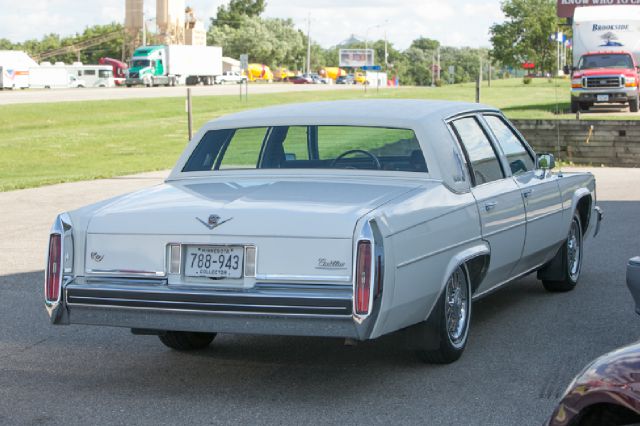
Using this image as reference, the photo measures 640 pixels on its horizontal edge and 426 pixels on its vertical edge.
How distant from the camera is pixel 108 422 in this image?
538 cm

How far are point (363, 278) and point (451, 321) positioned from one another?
1.32m

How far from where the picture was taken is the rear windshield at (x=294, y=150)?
704cm

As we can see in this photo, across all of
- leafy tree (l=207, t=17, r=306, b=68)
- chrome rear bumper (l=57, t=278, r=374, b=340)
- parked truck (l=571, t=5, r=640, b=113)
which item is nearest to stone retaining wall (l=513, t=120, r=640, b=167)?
parked truck (l=571, t=5, r=640, b=113)

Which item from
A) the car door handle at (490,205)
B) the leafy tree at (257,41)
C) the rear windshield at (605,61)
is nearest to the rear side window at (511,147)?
the car door handle at (490,205)

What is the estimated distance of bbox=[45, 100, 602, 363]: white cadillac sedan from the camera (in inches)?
217

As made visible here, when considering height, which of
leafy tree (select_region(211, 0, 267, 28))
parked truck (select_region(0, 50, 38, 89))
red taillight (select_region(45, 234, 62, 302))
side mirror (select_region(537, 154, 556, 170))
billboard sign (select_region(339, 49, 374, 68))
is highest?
leafy tree (select_region(211, 0, 267, 28))

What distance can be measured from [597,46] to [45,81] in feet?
198

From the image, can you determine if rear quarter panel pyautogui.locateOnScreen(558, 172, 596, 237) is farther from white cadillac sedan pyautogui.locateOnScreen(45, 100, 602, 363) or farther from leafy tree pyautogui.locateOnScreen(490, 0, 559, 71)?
leafy tree pyautogui.locateOnScreen(490, 0, 559, 71)

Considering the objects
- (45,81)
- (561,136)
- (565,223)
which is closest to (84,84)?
(45,81)

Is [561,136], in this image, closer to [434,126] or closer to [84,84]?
[434,126]

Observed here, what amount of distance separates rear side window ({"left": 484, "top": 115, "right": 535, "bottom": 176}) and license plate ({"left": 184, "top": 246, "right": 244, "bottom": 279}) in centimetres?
287

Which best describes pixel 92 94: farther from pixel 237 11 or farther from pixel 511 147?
pixel 237 11

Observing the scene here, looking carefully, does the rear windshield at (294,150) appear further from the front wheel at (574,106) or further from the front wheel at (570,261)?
the front wheel at (574,106)

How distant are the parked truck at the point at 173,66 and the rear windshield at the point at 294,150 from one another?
7979 cm
